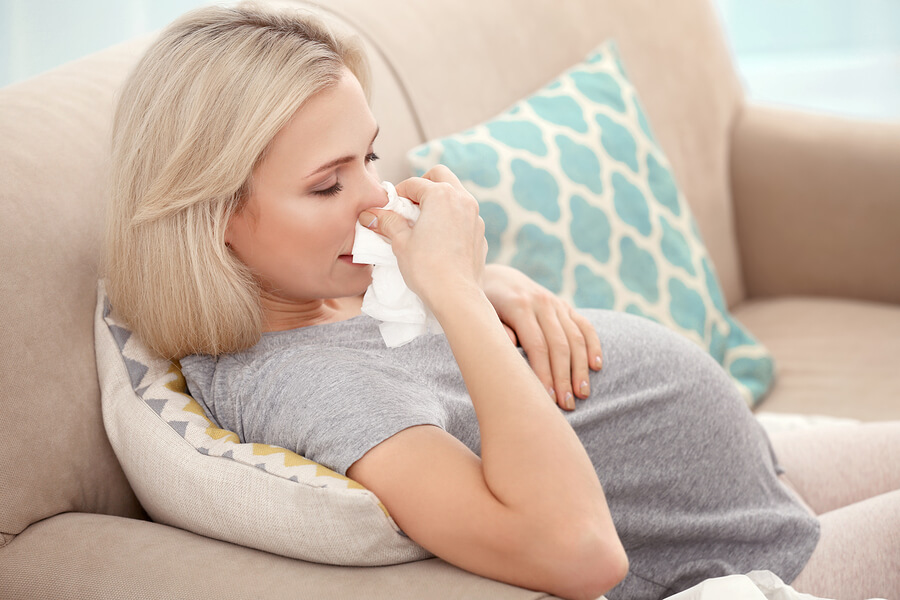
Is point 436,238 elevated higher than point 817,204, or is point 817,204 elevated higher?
point 436,238

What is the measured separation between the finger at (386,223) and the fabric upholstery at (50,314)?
1.19 feet

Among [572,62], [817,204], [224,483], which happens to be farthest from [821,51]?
[224,483]

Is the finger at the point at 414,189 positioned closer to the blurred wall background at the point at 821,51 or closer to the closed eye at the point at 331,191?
the closed eye at the point at 331,191

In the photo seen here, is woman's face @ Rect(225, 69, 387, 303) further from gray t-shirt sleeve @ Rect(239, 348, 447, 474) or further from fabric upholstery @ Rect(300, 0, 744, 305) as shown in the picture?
fabric upholstery @ Rect(300, 0, 744, 305)

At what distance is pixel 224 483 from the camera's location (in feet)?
2.89

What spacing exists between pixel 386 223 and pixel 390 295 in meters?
0.09

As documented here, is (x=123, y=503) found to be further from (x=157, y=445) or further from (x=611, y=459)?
(x=611, y=459)

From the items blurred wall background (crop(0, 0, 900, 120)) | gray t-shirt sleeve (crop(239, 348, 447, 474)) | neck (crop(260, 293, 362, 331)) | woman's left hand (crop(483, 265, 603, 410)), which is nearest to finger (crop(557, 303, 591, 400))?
woman's left hand (crop(483, 265, 603, 410))

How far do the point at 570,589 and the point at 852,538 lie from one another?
22.1 inches

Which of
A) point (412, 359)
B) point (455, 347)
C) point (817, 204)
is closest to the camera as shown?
point (455, 347)

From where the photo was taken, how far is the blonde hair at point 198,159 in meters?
0.97

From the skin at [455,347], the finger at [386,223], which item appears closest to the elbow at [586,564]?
the skin at [455,347]

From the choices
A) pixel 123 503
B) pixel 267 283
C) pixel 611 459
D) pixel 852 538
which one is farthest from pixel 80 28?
pixel 852 538

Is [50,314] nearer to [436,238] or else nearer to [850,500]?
[436,238]
